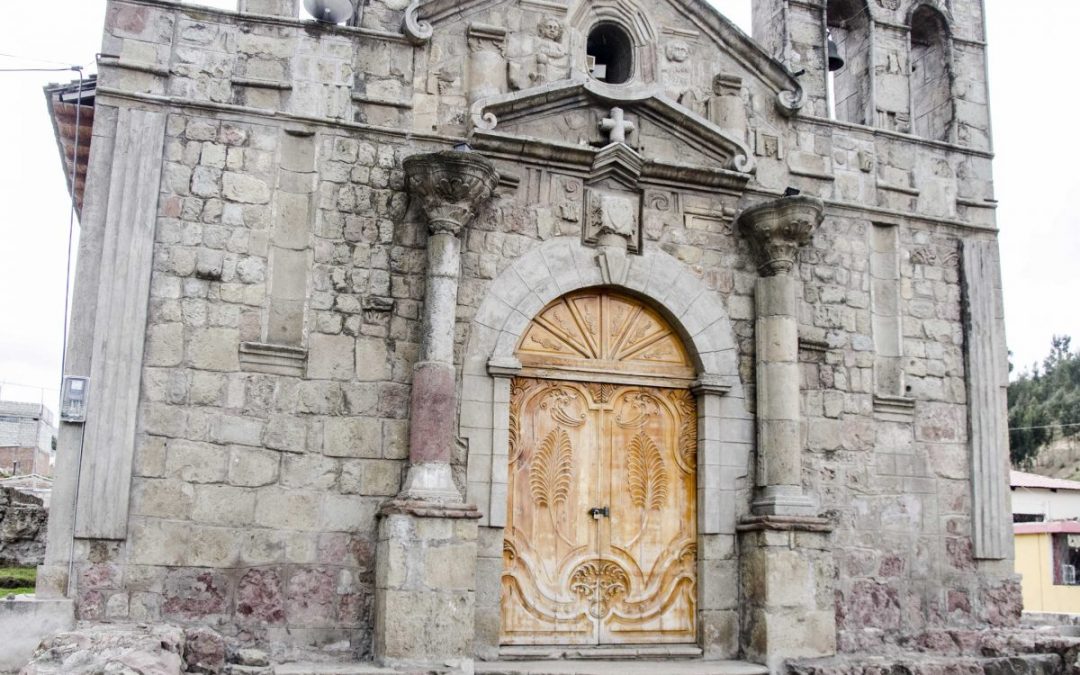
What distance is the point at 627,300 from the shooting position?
28.4 ft

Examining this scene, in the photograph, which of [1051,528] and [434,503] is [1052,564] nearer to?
[1051,528]

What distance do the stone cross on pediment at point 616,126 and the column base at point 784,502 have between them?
10.2ft

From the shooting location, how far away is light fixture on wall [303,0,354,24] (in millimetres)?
8250

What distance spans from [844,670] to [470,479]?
10.5 ft

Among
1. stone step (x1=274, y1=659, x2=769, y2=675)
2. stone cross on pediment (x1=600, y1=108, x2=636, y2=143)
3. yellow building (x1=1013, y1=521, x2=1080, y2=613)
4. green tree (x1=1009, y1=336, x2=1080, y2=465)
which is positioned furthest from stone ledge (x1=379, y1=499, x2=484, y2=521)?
green tree (x1=1009, y1=336, x2=1080, y2=465)

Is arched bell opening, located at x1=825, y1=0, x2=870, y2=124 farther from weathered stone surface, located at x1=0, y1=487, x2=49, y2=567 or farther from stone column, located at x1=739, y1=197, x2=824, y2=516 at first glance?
weathered stone surface, located at x1=0, y1=487, x2=49, y2=567

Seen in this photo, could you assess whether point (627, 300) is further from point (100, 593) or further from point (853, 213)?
point (100, 593)

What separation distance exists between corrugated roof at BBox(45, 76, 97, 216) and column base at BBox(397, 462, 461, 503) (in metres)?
3.51

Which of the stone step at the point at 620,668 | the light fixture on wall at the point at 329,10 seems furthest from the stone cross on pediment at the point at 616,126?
the stone step at the point at 620,668

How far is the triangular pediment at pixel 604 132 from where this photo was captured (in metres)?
8.38

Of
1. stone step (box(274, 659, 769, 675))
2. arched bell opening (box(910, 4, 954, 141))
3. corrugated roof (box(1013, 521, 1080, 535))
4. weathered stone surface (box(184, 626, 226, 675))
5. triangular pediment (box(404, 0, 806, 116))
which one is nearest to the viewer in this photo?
weathered stone surface (box(184, 626, 226, 675))

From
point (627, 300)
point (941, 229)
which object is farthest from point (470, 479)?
point (941, 229)

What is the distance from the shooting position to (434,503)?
7250 mm

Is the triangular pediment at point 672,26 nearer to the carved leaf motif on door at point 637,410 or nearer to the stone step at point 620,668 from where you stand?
the carved leaf motif on door at point 637,410
